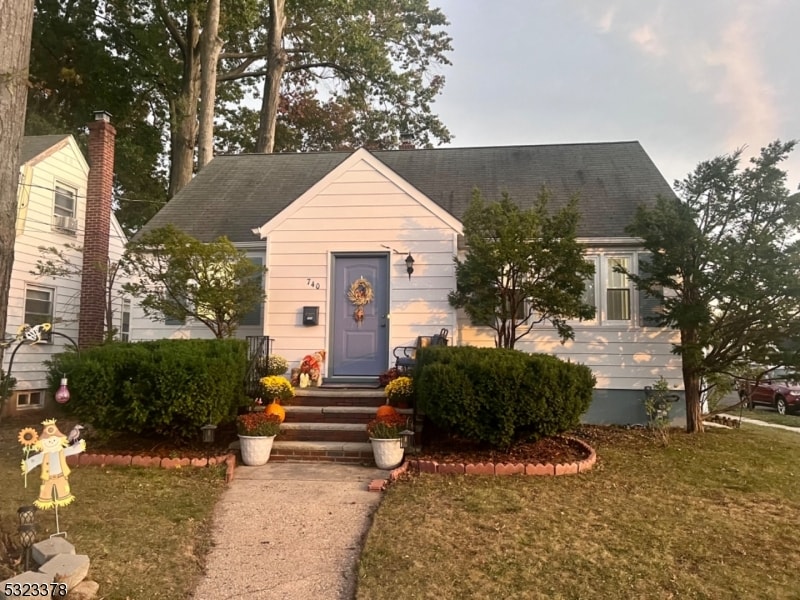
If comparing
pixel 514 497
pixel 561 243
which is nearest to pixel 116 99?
pixel 561 243

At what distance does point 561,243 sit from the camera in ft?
28.6

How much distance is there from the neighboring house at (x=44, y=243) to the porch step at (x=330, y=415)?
21.9 ft

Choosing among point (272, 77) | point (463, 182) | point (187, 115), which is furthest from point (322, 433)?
point (187, 115)

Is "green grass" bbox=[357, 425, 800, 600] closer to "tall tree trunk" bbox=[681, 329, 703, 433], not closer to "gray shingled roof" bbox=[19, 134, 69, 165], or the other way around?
"tall tree trunk" bbox=[681, 329, 703, 433]

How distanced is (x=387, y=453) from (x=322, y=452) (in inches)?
40.0

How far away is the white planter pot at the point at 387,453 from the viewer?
263 inches

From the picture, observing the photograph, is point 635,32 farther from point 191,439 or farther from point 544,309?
point 191,439

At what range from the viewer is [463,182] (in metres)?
12.1

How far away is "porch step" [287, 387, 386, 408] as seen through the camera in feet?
27.5

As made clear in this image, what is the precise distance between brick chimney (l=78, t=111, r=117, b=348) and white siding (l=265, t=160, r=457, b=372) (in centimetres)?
492

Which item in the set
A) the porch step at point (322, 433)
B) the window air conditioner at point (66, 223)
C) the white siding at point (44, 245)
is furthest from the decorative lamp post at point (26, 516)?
the window air conditioner at point (66, 223)

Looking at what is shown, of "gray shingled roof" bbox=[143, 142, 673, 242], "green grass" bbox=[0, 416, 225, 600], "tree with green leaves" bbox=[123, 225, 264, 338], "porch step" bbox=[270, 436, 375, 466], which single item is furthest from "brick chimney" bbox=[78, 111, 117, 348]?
"porch step" bbox=[270, 436, 375, 466]

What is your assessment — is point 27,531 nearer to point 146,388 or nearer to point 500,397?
point 146,388

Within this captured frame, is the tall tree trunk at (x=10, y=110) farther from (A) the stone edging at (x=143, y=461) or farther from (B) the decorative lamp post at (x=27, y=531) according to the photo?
(A) the stone edging at (x=143, y=461)
